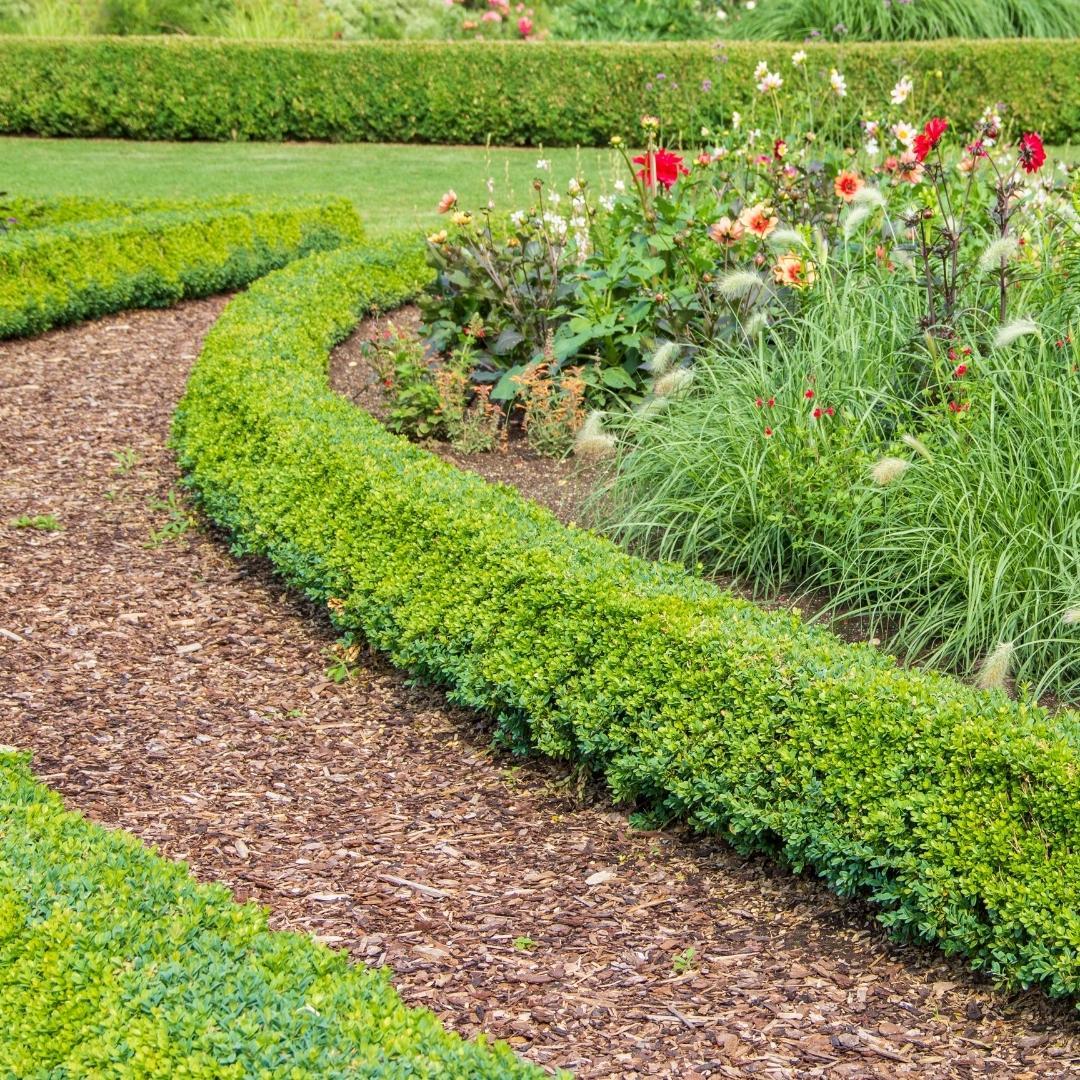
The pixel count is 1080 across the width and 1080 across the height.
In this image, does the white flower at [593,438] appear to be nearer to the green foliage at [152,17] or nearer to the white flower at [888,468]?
the white flower at [888,468]

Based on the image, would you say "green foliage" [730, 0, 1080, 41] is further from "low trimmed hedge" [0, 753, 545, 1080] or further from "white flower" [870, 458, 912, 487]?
"low trimmed hedge" [0, 753, 545, 1080]

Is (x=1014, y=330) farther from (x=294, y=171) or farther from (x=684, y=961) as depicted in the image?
(x=294, y=171)

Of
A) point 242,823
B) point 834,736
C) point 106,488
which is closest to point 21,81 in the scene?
point 106,488

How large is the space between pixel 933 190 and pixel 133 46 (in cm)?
1256

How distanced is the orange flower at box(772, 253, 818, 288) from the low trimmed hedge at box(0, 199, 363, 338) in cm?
529

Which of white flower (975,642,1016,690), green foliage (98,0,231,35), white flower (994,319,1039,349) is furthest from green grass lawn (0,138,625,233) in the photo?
white flower (975,642,1016,690)

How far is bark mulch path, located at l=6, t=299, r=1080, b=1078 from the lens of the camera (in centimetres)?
314

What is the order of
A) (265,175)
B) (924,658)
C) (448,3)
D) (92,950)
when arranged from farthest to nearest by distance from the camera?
(448,3) < (265,175) < (924,658) < (92,950)

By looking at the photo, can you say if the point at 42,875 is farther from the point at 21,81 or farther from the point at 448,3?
the point at 448,3

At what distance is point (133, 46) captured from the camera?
638 inches

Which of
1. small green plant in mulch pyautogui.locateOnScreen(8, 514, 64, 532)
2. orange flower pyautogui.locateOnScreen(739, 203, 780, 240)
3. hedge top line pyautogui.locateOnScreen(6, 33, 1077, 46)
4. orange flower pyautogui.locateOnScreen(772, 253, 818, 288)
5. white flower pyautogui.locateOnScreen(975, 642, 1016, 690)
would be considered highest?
hedge top line pyautogui.locateOnScreen(6, 33, 1077, 46)

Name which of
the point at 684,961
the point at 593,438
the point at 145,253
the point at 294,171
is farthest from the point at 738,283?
the point at 294,171

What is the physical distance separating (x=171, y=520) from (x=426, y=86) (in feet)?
37.7

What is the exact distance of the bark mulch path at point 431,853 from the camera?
3.14 meters
